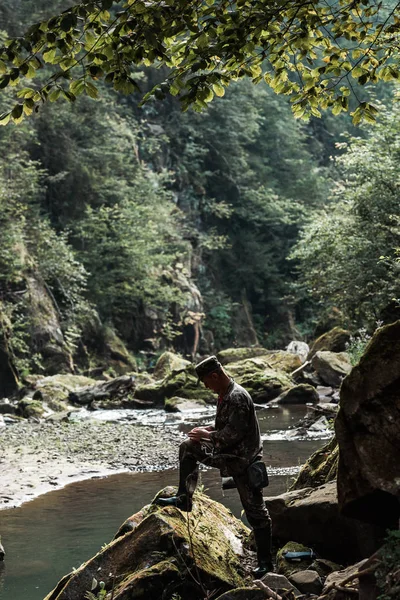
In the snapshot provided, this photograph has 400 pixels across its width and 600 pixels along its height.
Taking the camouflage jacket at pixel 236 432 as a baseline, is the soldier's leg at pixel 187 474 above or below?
below

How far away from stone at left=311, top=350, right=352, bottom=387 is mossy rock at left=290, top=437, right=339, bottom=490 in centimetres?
1682

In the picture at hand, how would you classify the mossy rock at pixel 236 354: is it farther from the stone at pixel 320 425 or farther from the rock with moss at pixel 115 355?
the stone at pixel 320 425

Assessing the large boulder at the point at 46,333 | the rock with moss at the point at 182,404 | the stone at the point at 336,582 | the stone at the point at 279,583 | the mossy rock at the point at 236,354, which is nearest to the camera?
the stone at the point at 336,582

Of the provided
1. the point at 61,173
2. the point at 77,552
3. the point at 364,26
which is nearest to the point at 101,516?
the point at 77,552

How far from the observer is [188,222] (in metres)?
48.3

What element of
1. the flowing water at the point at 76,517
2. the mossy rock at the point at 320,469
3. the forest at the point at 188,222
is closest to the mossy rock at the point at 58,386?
the forest at the point at 188,222

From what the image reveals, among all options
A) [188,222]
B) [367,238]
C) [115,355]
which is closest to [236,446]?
[367,238]

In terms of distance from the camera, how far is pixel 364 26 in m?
5.96

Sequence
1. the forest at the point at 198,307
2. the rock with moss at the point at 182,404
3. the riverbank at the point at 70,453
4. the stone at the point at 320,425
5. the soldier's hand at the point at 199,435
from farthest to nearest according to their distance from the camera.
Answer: the rock with moss at the point at 182,404 → the stone at the point at 320,425 → the riverbank at the point at 70,453 → the soldier's hand at the point at 199,435 → the forest at the point at 198,307

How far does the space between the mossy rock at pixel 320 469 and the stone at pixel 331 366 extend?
1682cm

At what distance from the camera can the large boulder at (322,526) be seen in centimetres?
526

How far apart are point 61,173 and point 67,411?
55.5 feet

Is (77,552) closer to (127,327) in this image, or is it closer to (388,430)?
(388,430)

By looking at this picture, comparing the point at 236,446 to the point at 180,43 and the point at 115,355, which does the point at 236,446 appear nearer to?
the point at 180,43
